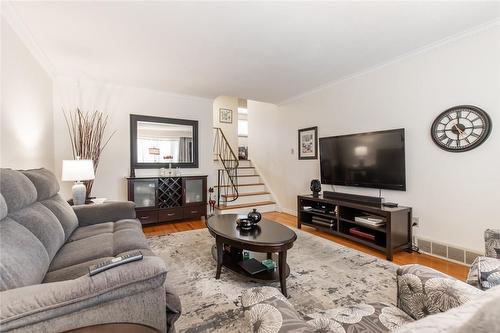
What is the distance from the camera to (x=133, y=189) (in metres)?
3.69

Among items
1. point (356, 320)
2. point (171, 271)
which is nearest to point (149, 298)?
point (356, 320)

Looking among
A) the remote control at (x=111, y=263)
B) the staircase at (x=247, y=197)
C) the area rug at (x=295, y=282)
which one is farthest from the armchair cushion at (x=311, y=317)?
the staircase at (x=247, y=197)

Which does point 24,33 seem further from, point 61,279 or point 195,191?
point 195,191

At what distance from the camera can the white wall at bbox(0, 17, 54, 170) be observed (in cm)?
193

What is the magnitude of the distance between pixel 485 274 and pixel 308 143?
338cm

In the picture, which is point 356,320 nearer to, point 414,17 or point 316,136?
point 414,17

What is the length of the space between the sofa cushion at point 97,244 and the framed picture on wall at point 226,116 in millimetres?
4608

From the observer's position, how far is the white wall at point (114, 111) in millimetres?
3500

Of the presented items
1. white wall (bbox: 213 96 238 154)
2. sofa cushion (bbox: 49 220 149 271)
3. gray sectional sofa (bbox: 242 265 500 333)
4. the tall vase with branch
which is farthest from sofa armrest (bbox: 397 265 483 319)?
white wall (bbox: 213 96 238 154)

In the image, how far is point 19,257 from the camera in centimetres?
106

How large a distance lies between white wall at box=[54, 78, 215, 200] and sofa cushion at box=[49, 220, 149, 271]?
1.93 metres

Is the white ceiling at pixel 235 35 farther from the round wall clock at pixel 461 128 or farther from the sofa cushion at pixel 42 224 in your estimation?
the sofa cushion at pixel 42 224

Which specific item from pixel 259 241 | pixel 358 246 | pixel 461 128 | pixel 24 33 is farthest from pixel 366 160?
pixel 24 33

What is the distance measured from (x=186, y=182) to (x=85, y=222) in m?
1.91
